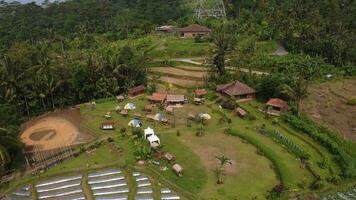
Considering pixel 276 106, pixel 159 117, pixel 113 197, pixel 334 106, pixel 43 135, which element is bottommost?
pixel 113 197

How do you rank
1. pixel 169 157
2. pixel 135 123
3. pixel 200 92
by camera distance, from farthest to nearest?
pixel 200 92 → pixel 135 123 → pixel 169 157

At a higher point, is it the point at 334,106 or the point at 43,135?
the point at 43,135

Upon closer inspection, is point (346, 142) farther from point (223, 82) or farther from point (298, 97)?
point (223, 82)

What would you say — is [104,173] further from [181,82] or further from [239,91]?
[181,82]

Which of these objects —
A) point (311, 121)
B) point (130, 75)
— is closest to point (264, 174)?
point (311, 121)

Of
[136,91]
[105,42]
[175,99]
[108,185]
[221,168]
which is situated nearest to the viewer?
[108,185]

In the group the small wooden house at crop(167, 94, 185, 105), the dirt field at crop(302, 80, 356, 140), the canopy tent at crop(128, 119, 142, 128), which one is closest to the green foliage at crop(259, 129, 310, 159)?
the dirt field at crop(302, 80, 356, 140)

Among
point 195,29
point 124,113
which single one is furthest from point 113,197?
point 195,29
